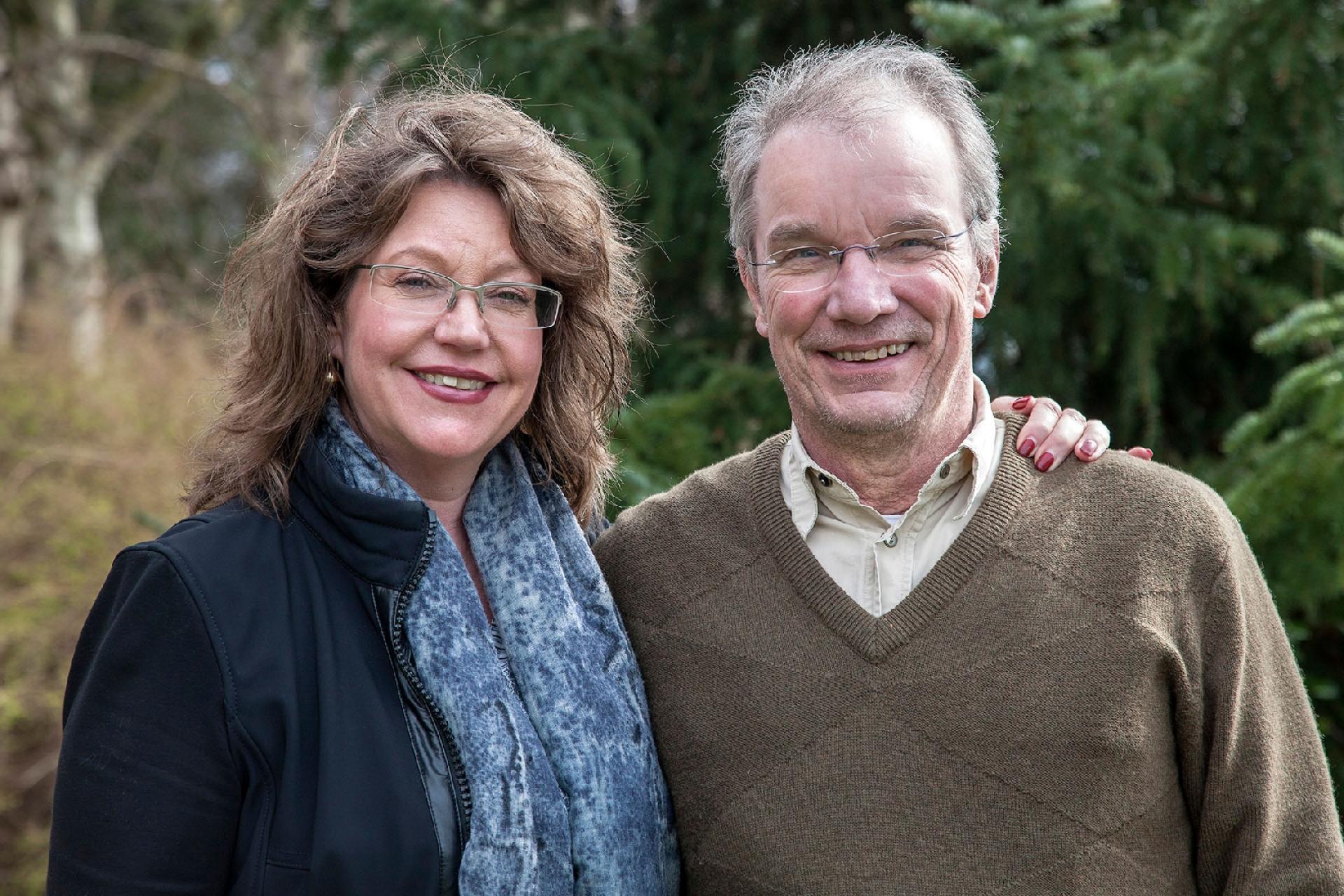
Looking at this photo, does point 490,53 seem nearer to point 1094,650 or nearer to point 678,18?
point 678,18

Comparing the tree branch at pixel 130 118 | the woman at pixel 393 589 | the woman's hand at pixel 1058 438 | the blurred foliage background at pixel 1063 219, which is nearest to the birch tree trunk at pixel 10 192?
the tree branch at pixel 130 118

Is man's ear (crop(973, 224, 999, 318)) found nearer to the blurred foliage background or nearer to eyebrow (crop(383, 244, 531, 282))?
the blurred foliage background

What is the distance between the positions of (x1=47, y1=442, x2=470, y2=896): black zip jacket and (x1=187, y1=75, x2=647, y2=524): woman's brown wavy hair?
0.71ft

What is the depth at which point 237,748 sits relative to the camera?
167 cm

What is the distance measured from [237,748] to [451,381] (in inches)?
27.0

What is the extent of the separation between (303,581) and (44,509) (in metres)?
4.63

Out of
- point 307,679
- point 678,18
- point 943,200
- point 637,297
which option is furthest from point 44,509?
point 943,200

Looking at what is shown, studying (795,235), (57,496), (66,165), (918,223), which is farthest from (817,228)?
(66,165)

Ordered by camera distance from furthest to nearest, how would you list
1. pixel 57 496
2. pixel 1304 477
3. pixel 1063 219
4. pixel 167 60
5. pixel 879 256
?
pixel 167 60
pixel 57 496
pixel 1063 219
pixel 1304 477
pixel 879 256

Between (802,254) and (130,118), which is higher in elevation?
(130,118)

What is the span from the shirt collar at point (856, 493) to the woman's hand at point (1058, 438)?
0.06 meters

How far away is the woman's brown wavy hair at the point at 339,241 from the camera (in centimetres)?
200

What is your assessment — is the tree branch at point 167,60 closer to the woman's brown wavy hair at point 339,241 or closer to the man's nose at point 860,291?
the woman's brown wavy hair at point 339,241

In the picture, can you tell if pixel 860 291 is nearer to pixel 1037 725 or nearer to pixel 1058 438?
pixel 1058 438
